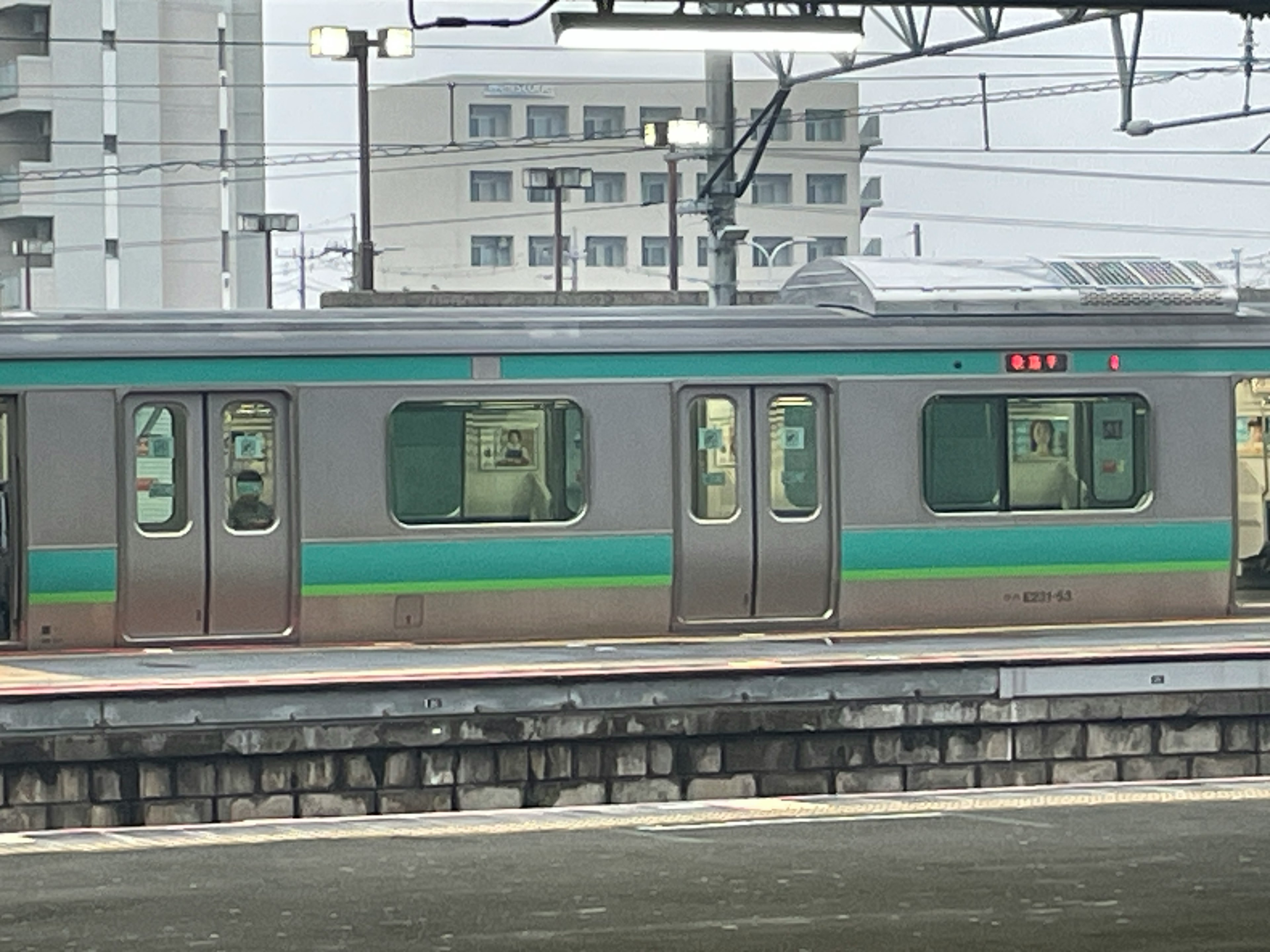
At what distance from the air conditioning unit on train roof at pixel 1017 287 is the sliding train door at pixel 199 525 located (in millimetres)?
4232

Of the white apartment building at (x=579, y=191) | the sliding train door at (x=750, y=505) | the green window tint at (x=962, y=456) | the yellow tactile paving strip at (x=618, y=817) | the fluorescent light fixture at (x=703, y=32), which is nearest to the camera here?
the fluorescent light fixture at (x=703, y=32)

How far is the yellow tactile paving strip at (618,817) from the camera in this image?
1369 cm

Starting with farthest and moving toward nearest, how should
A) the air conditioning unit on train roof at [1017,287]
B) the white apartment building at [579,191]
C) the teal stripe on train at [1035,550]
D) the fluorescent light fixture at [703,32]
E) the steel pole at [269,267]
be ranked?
the white apartment building at [579,191] → the steel pole at [269,267] → the air conditioning unit on train roof at [1017,287] → the teal stripe on train at [1035,550] → the fluorescent light fixture at [703,32]

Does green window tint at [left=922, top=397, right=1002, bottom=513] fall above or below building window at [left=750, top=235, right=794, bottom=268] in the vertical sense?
below

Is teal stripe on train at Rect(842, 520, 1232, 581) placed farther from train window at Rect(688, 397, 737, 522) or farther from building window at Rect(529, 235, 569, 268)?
building window at Rect(529, 235, 569, 268)

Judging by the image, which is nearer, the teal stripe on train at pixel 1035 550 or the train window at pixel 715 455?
the train window at pixel 715 455

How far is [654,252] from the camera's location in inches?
4136

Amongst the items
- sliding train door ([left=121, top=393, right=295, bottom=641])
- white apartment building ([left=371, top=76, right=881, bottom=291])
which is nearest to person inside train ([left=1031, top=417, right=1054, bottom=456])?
sliding train door ([left=121, top=393, right=295, bottom=641])

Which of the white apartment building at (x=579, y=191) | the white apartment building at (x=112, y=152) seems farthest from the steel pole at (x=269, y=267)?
the white apartment building at (x=579, y=191)

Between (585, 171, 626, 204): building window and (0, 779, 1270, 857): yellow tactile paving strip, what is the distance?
88975 mm

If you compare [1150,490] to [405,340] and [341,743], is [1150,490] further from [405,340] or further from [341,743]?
[341,743]

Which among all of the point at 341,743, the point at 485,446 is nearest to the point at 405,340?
the point at 485,446

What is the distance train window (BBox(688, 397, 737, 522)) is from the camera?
18.0 metres

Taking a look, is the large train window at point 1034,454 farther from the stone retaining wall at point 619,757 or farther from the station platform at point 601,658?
the stone retaining wall at point 619,757
